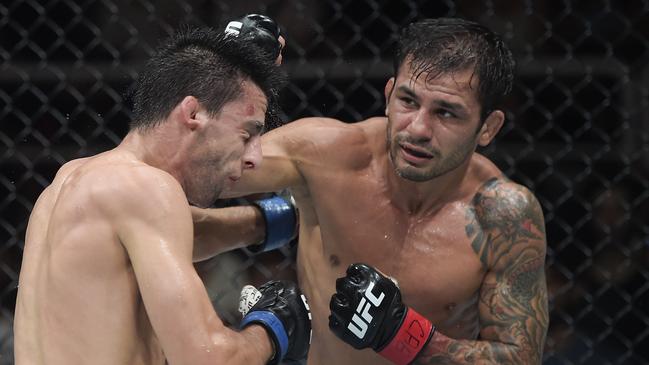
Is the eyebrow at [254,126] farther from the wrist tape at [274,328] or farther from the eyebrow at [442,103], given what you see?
the eyebrow at [442,103]

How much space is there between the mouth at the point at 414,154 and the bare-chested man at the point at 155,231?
421mm

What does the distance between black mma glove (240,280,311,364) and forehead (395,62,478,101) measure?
1.61 feet

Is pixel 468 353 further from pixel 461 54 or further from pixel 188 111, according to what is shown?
pixel 188 111

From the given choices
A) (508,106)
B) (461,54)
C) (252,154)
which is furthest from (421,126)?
(508,106)

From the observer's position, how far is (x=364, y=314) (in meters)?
1.69

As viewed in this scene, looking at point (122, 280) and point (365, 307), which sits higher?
point (122, 280)

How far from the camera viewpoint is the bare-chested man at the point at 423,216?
1.78 m

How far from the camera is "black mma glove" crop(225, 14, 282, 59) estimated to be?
181 cm

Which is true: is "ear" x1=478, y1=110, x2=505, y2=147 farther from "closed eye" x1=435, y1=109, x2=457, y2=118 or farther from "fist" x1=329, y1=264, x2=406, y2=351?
"fist" x1=329, y1=264, x2=406, y2=351

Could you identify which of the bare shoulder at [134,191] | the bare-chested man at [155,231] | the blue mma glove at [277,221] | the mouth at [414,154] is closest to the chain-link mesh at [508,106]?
the blue mma glove at [277,221]

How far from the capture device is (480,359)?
179 centimetres

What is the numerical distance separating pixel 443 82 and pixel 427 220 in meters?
0.30

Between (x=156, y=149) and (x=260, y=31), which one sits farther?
(x=260, y=31)

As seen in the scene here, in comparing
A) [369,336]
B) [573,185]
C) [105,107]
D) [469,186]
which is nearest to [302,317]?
[369,336]
